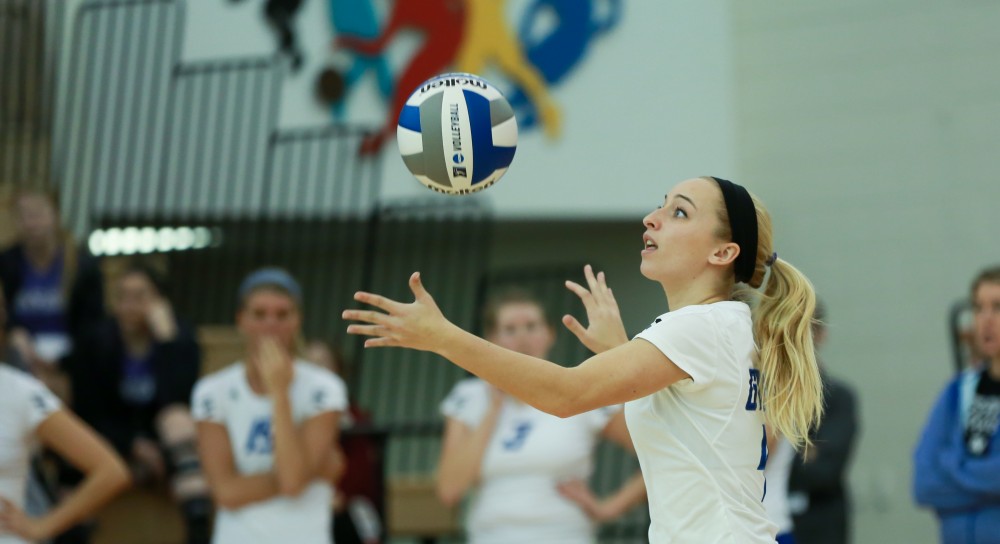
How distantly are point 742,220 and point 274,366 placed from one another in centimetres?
267

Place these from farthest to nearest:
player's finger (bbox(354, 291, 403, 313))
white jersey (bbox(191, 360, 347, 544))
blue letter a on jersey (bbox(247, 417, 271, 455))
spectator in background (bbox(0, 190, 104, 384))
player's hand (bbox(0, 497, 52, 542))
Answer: spectator in background (bbox(0, 190, 104, 384))
blue letter a on jersey (bbox(247, 417, 271, 455))
white jersey (bbox(191, 360, 347, 544))
player's hand (bbox(0, 497, 52, 542))
player's finger (bbox(354, 291, 403, 313))

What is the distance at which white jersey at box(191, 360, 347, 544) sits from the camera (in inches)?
222

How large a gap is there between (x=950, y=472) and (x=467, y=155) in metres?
3.03

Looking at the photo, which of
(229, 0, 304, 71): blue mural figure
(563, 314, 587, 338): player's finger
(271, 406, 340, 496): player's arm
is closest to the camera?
(563, 314, 587, 338): player's finger

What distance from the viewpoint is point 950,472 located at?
5.76m

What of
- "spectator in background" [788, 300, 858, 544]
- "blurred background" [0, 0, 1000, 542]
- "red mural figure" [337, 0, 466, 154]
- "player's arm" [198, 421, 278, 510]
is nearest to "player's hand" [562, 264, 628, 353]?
Result: "player's arm" [198, 421, 278, 510]

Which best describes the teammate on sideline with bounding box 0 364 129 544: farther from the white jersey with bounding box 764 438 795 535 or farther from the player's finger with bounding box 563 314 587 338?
the white jersey with bounding box 764 438 795 535

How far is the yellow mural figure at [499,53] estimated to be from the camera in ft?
34.3

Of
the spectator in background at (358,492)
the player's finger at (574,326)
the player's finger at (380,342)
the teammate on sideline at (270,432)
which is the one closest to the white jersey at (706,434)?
the player's finger at (574,326)

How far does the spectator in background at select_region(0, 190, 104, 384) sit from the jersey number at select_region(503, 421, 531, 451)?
3.00 meters

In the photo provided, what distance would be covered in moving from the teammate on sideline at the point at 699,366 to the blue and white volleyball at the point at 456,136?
0.57m

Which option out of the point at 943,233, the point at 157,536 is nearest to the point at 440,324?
the point at 157,536

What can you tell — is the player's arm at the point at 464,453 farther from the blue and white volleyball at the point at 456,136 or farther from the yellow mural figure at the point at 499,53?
the yellow mural figure at the point at 499,53

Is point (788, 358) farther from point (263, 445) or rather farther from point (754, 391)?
point (263, 445)
